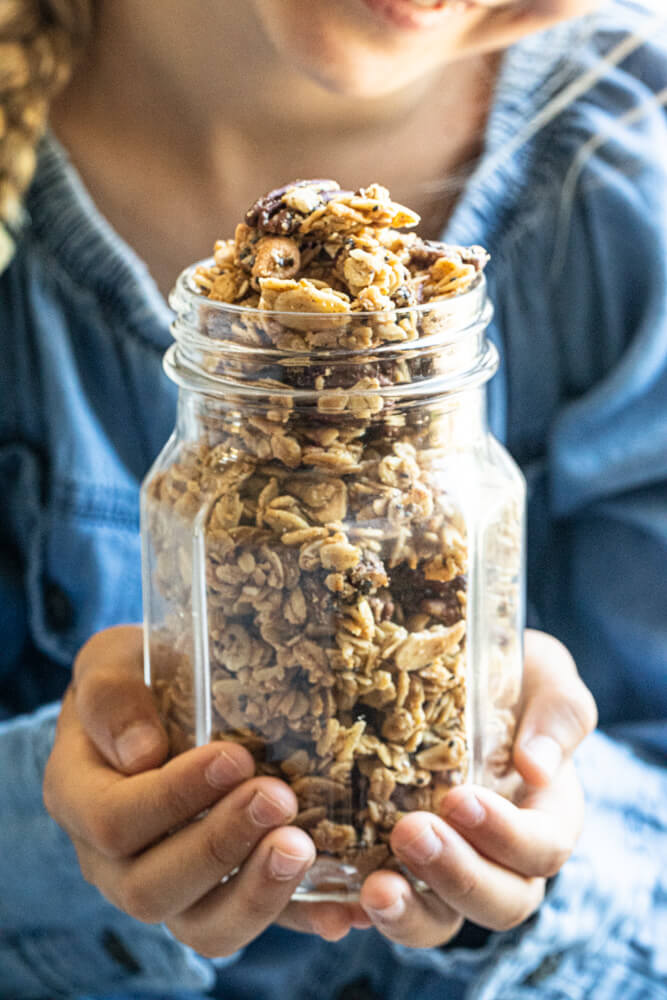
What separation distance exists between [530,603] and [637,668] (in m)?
0.10

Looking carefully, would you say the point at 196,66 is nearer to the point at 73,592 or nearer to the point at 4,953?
the point at 73,592

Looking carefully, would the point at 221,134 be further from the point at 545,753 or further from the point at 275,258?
the point at 545,753

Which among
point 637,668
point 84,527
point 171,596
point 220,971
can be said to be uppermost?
point 171,596

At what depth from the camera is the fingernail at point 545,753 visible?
1.58 ft

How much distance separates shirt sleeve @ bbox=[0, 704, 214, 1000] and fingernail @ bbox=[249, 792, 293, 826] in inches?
12.8

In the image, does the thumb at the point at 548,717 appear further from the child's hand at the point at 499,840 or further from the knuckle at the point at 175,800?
the knuckle at the point at 175,800

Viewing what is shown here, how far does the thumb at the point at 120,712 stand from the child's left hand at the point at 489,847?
4.1 inches

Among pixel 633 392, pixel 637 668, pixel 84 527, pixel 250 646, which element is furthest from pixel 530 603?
pixel 250 646

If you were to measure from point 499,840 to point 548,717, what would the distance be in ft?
0.28

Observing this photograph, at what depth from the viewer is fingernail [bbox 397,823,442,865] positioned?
1.35 ft

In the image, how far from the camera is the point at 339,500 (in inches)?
15.4

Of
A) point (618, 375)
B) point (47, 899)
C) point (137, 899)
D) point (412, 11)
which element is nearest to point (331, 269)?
point (412, 11)

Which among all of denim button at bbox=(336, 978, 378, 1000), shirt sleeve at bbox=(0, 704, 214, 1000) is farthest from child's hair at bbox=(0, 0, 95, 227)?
denim button at bbox=(336, 978, 378, 1000)

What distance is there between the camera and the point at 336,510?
1.28 feet
